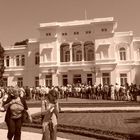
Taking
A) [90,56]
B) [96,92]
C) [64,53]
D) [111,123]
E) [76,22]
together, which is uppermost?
[76,22]

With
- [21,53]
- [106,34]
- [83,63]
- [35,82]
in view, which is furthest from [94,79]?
[21,53]

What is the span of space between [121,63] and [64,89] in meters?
13.4

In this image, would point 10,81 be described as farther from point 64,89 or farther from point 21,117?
point 21,117

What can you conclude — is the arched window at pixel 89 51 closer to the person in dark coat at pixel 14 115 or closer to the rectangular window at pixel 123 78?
the rectangular window at pixel 123 78

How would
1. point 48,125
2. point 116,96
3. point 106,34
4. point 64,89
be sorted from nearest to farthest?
1. point 48,125
2. point 116,96
3. point 64,89
4. point 106,34

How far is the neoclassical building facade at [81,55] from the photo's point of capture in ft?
150

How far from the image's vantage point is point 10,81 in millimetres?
51719

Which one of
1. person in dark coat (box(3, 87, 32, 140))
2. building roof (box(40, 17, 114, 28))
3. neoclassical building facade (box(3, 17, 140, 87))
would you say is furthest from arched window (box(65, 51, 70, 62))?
person in dark coat (box(3, 87, 32, 140))

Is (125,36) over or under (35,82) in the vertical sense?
over

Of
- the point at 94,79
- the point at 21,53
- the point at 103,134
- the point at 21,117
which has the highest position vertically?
the point at 21,53

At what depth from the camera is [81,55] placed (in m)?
48.2

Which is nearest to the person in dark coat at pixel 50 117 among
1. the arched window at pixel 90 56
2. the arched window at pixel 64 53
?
the arched window at pixel 90 56

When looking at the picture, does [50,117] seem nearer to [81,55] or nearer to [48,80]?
[48,80]

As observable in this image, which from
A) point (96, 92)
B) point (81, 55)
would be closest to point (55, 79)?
point (81, 55)
